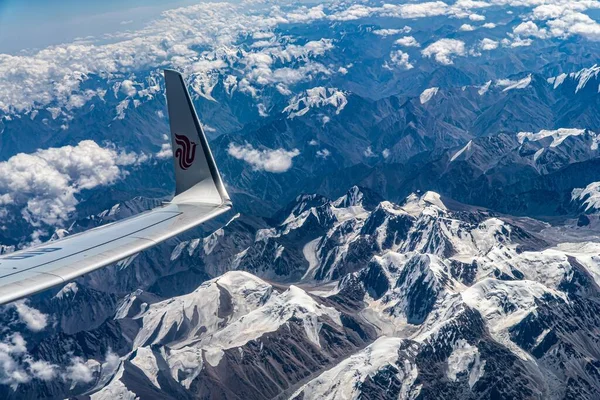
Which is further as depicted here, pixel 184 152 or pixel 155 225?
pixel 184 152

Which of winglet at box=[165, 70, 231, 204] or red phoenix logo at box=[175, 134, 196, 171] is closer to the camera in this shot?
winglet at box=[165, 70, 231, 204]

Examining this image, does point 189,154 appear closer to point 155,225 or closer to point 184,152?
point 184,152

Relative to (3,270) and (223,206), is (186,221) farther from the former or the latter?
(3,270)

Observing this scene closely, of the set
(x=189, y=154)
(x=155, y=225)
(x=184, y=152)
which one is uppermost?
(x=184, y=152)

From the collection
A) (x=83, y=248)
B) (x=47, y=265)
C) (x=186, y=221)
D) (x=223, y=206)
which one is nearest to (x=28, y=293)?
(x=47, y=265)

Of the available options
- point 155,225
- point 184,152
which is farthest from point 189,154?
point 155,225

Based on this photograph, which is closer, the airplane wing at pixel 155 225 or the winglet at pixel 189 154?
the airplane wing at pixel 155 225

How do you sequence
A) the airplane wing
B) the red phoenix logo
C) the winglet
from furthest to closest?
the red phoenix logo
the winglet
the airplane wing

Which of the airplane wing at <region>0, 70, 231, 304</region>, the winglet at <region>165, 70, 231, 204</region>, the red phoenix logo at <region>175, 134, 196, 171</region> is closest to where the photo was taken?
the airplane wing at <region>0, 70, 231, 304</region>
